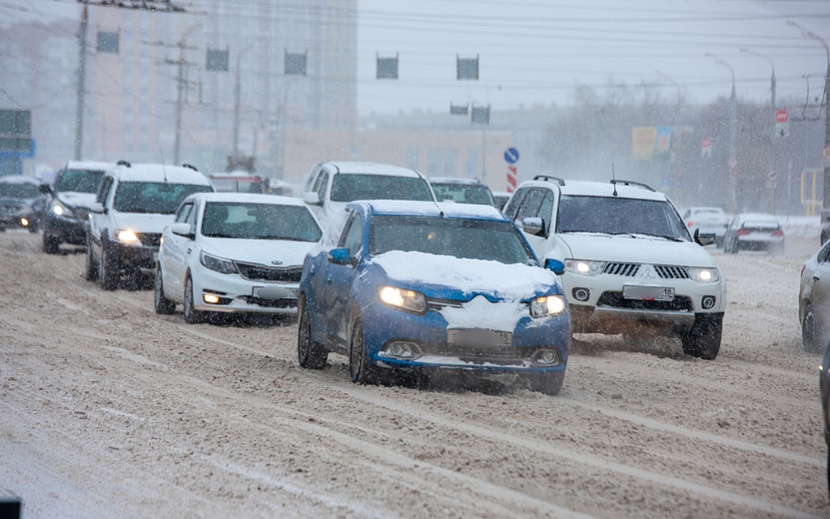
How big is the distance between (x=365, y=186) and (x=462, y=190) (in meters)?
4.58

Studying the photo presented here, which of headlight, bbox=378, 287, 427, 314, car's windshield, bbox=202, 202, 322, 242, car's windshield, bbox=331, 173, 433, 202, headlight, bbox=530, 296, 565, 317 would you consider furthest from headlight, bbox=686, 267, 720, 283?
car's windshield, bbox=331, 173, 433, 202

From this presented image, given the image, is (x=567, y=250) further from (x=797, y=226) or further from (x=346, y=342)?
(x=797, y=226)

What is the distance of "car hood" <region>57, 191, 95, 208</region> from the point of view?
1062 inches

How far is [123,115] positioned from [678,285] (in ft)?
528

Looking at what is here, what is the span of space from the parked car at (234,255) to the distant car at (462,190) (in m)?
7.77

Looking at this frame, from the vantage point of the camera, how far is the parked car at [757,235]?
132 ft

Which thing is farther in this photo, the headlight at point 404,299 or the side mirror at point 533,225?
the side mirror at point 533,225

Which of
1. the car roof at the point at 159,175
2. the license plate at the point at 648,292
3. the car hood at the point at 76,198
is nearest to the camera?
the license plate at the point at 648,292

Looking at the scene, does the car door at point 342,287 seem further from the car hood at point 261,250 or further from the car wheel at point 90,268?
the car wheel at point 90,268

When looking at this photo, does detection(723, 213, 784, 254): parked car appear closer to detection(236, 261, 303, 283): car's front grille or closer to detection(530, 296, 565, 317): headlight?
detection(236, 261, 303, 283): car's front grille

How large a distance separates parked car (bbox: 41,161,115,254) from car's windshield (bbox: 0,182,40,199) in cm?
1553

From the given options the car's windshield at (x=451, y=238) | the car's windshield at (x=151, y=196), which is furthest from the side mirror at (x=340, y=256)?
the car's windshield at (x=151, y=196)

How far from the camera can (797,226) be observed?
55750mm

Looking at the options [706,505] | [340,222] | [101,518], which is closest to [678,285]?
[340,222]
